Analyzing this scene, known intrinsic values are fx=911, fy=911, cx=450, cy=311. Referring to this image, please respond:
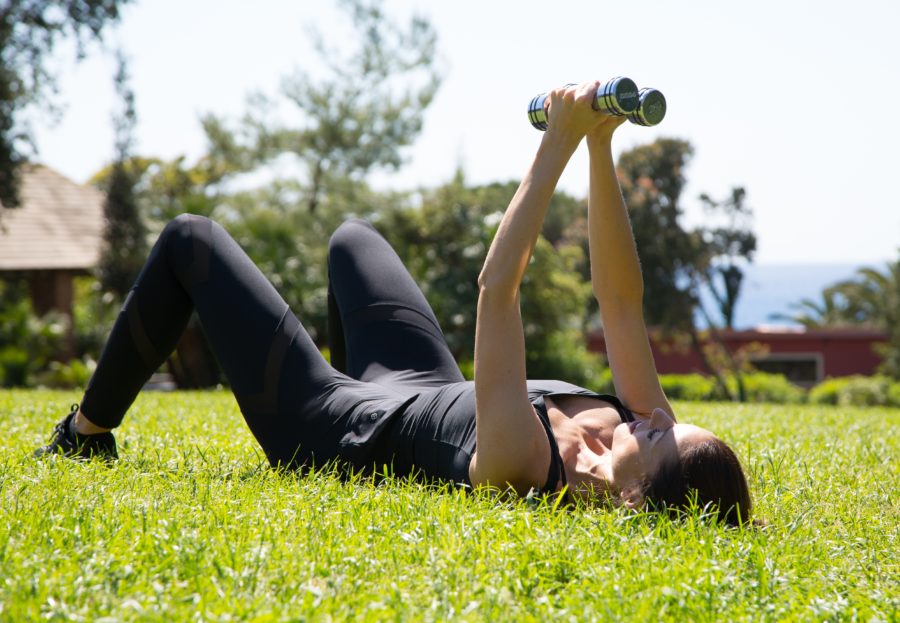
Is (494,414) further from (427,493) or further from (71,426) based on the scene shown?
(71,426)

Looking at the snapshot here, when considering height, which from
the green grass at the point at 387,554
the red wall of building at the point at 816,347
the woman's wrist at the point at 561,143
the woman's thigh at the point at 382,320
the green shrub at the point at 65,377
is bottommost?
the red wall of building at the point at 816,347

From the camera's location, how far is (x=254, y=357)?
11.1 feet

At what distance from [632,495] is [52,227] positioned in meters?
21.6

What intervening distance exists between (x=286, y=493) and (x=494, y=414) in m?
0.75

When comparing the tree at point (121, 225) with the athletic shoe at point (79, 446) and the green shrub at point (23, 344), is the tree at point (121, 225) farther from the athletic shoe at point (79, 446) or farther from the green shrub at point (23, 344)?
the athletic shoe at point (79, 446)

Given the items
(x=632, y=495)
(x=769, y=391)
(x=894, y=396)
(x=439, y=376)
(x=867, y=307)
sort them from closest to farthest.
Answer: (x=632, y=495), (x=439, y=376), (x=894, y=396), (x=769, y=391), (x=867, y=307)

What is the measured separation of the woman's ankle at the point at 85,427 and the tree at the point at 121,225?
50.2 ft

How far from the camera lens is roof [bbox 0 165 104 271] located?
20438 millimetres

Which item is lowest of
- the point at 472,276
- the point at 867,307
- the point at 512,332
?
the point at 867,307

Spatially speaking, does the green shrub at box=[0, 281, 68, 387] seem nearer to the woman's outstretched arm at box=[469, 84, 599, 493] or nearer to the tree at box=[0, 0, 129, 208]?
the tree at box=[0, 0, 129, 208]

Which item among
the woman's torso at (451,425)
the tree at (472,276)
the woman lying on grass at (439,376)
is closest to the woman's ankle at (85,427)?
the woman lying on grass at (439,376)

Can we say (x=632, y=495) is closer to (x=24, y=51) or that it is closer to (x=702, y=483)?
(x=702, y=483)

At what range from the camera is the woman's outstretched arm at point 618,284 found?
3225 millimetres

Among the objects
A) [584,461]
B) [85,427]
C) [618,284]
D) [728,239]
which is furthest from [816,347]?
[85,427]
